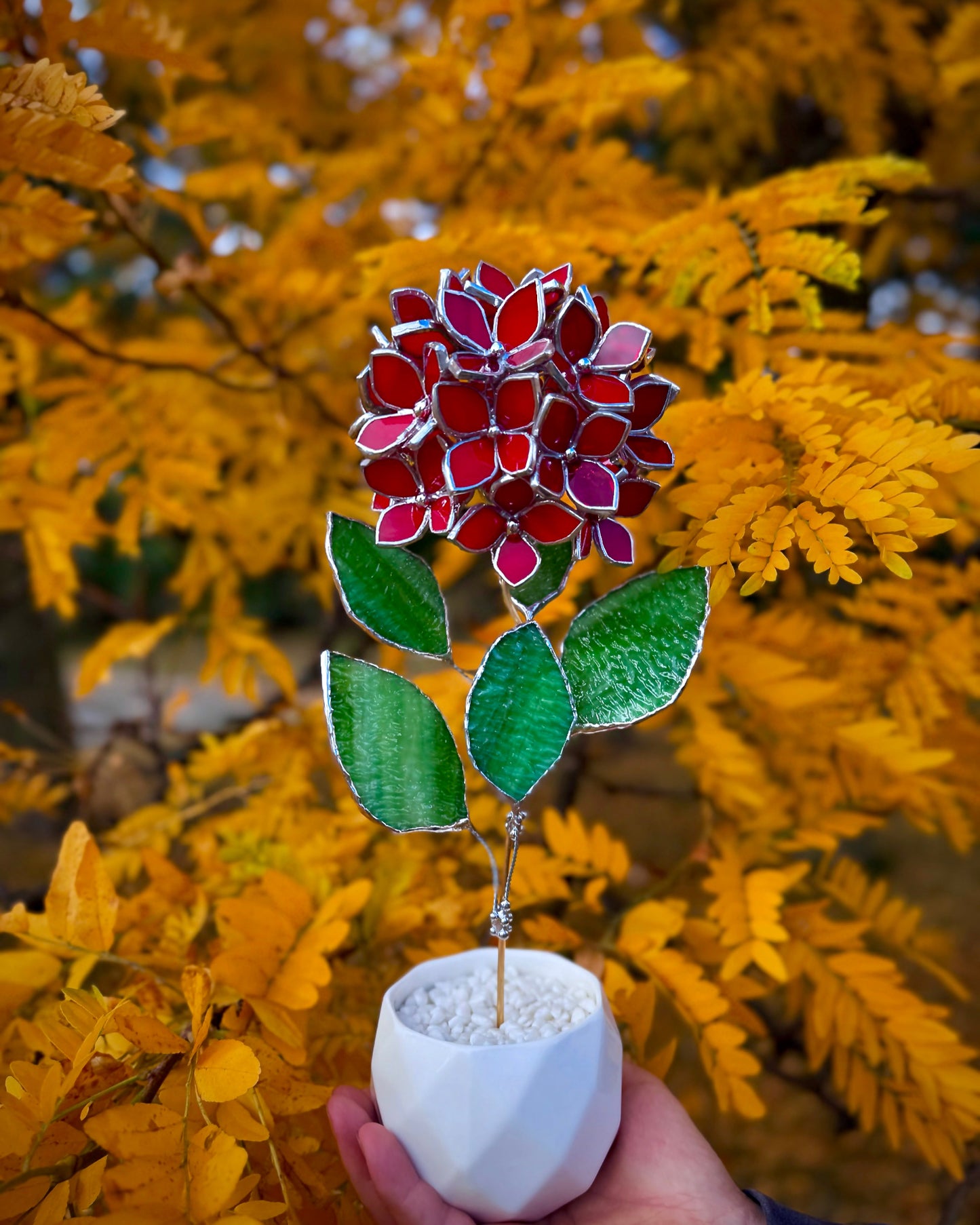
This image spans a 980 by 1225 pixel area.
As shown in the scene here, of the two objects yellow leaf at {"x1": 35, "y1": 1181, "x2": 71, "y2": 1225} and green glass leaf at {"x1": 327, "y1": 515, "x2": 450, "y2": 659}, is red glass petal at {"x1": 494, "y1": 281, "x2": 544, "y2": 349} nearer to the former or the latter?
green glass leaf at {"x1": 327, "y1": 515, "x2": 450, "y2": 659}

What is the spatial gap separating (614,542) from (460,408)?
0.58 ft

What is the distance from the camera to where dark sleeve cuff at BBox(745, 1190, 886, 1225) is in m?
0.72

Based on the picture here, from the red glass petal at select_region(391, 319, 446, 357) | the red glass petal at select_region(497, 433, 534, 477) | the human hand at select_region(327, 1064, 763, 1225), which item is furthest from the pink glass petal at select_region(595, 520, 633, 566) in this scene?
the human hand at select_region(327, 1064, 763, 1225)

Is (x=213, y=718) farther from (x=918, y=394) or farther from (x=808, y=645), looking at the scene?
(x=918, y=394)

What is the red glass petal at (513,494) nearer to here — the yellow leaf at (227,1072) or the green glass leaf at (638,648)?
the green glass leaf at (638,648)

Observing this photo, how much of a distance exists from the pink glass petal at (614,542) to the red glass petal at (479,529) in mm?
83

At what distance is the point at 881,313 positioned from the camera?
2.57 meters

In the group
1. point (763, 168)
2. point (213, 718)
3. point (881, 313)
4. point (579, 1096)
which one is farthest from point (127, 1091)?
point (213, 718)

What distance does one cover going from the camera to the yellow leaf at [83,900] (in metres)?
0.78

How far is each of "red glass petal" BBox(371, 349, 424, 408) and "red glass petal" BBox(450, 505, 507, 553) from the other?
0.11m

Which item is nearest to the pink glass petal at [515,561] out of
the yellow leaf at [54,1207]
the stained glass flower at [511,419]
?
the stained glass flower at [511,419]

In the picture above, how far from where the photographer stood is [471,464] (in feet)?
2.39

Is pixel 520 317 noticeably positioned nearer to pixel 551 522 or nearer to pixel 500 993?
pixel 551 522

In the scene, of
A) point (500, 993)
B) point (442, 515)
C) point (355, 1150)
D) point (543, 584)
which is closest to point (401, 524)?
point (442, 515)
